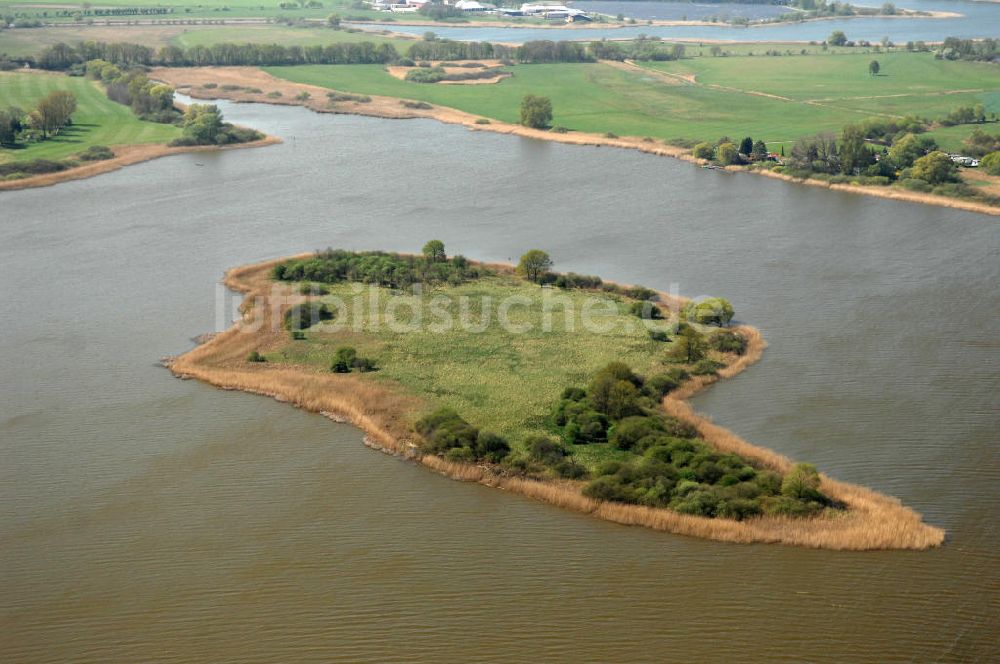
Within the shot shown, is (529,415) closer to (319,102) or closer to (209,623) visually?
(209,623)

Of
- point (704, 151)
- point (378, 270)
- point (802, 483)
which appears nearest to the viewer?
point (802, 483)

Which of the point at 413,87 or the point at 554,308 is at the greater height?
the point at 413,87

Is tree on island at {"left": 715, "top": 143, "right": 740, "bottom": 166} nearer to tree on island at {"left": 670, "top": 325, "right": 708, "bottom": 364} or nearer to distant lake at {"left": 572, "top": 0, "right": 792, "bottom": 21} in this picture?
tree on island at {"left": 670, "top": 325, "right": 708, "bottom": 364}

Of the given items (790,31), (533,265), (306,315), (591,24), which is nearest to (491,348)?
(306,315)

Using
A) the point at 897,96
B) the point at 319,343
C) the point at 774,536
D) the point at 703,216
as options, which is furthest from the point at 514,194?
the point at 897,96

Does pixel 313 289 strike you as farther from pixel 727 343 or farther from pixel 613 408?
pixel 727 343

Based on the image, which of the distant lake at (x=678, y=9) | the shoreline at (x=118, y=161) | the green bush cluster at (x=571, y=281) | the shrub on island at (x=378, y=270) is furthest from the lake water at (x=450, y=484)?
the distant lake at (x=678, y=9)
